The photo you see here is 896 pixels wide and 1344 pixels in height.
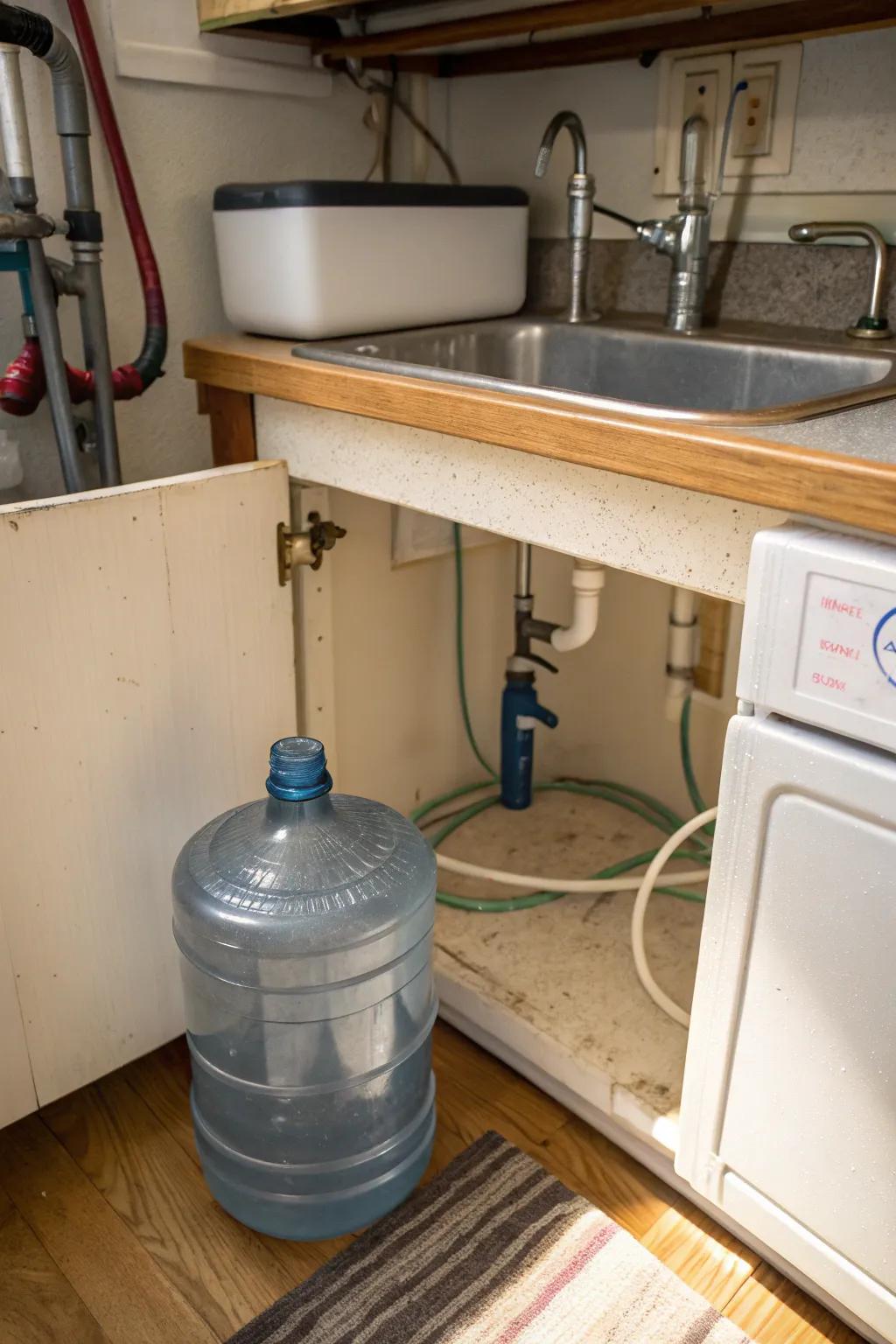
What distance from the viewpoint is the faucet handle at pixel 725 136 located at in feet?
3.87

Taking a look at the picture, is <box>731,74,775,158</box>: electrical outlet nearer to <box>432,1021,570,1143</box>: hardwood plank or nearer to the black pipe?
the black pipe

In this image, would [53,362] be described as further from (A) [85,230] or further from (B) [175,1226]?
(B) [175,1226]

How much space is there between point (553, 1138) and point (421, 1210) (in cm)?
18

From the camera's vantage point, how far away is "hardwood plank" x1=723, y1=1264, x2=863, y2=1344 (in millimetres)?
941

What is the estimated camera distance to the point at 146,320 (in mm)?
1215

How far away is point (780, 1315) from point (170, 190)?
1.40m

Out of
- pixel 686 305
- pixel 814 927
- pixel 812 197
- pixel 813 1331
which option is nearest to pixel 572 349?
pixel 686 305

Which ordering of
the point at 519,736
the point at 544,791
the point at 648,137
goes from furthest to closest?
the point at 544,791 → the point at 519,736 → the point at 648,137

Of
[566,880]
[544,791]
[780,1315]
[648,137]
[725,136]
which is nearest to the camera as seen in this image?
[780,1315]

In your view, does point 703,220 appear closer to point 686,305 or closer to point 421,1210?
point 686,305

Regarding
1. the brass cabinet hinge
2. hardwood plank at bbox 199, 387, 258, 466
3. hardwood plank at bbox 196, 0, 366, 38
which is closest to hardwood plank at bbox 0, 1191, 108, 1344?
the brass cabinet hinge

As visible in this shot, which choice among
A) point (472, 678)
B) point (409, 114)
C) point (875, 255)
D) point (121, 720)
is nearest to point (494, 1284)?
point (121, 720)

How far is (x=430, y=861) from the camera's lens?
3.54 feet

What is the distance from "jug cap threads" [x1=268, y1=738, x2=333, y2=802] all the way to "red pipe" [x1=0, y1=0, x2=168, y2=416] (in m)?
0.49
